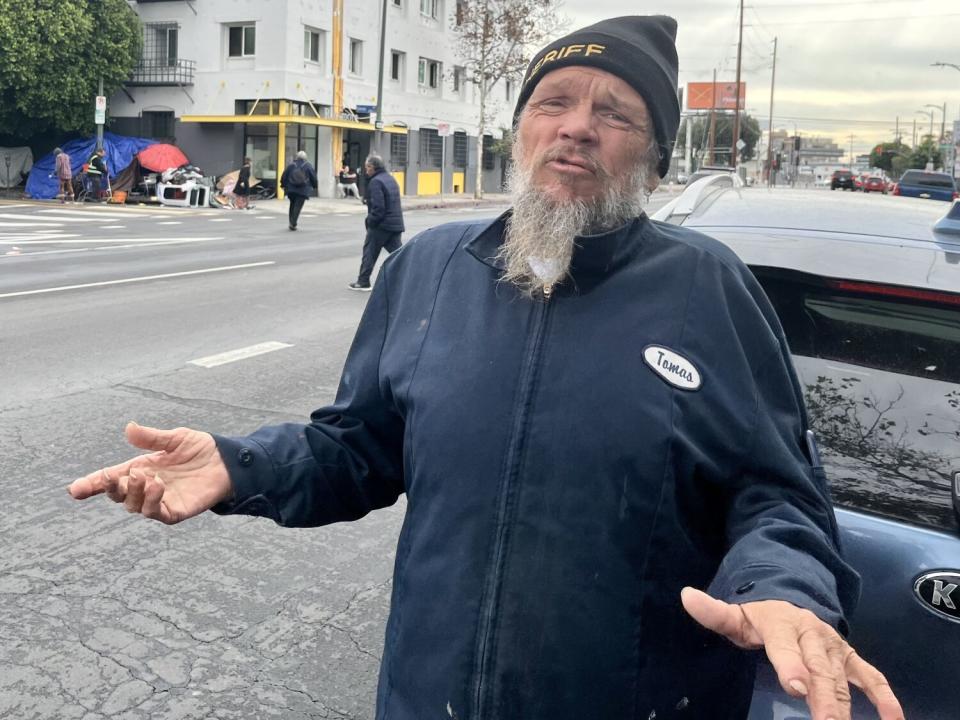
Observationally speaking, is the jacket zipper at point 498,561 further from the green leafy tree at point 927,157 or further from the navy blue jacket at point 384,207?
the green leafy tree at point 927,157

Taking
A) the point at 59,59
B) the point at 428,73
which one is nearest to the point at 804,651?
the point at 59,59

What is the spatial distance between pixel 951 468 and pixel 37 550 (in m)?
3.67

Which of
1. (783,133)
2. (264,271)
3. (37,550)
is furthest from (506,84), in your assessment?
(783,133)

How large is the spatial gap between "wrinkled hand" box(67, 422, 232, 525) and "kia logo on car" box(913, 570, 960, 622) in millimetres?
1437

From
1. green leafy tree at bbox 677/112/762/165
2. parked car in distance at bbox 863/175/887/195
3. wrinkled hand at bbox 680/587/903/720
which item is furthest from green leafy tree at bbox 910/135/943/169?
wrinkled hand at bbox 680/587/903/720

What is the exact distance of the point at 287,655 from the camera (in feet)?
12.2

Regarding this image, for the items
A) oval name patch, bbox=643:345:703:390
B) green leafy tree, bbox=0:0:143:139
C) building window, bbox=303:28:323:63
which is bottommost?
oval name patch, bbox=643:345:703:390

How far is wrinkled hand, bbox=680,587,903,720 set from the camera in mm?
1298

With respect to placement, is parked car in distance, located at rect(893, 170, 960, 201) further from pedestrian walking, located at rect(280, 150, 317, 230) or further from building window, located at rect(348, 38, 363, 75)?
pedestrian walking, located at rect(280, 150, 317, 230)

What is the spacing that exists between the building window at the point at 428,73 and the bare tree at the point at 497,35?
4.63 ft

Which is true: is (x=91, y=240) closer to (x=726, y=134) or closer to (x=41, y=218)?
(x=41, y=218)

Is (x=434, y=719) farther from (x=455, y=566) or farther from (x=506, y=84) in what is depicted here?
(x=506, y=84)

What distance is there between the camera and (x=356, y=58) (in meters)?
40.5

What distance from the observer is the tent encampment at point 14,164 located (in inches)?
1391
